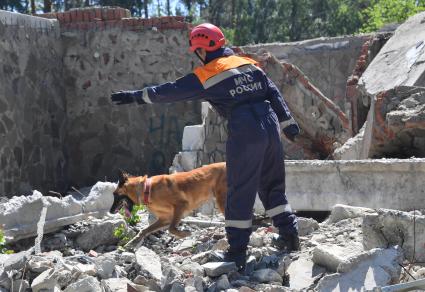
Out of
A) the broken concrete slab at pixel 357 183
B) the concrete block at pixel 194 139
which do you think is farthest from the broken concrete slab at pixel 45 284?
the concrete block at pixel 194 139

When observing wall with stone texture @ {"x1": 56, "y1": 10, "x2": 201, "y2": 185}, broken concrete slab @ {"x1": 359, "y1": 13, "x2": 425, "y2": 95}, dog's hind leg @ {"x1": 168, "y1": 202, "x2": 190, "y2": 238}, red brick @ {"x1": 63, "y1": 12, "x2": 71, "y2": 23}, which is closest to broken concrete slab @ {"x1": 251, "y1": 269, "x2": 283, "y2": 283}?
dog's hind leg @ {"x1": 168, "y1": 202, "x2": 190, "y2": 238}

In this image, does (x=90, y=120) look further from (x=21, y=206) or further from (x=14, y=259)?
(x=14, y=259)

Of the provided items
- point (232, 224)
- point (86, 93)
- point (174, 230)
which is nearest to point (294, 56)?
point (86, 93)

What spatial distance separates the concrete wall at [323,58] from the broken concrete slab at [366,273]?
975cm

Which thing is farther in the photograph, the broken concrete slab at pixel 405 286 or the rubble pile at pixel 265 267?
the rubble pile at pixel 265 267

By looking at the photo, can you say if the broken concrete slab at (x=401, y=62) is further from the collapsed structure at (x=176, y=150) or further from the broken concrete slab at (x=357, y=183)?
the broken concrete slab at (x=357, y=183)

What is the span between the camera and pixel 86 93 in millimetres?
13328

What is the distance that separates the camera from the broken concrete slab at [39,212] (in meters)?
6.68

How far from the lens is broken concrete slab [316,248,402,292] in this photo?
4758mm

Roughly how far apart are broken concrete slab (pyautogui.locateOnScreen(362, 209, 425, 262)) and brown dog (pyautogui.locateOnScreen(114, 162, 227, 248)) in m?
2.41

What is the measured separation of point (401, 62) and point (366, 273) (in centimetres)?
611

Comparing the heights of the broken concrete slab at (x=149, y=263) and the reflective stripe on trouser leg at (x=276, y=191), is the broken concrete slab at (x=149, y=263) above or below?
below

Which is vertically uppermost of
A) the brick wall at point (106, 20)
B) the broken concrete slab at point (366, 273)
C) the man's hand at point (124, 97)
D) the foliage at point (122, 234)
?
the brick wall at point (106, 20)

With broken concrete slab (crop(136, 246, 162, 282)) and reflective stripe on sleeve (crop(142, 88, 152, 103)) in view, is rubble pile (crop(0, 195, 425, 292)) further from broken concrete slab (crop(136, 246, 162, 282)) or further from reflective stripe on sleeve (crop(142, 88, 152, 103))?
reflective stripe on sleeve (crop(142, 88, 152, 103))
